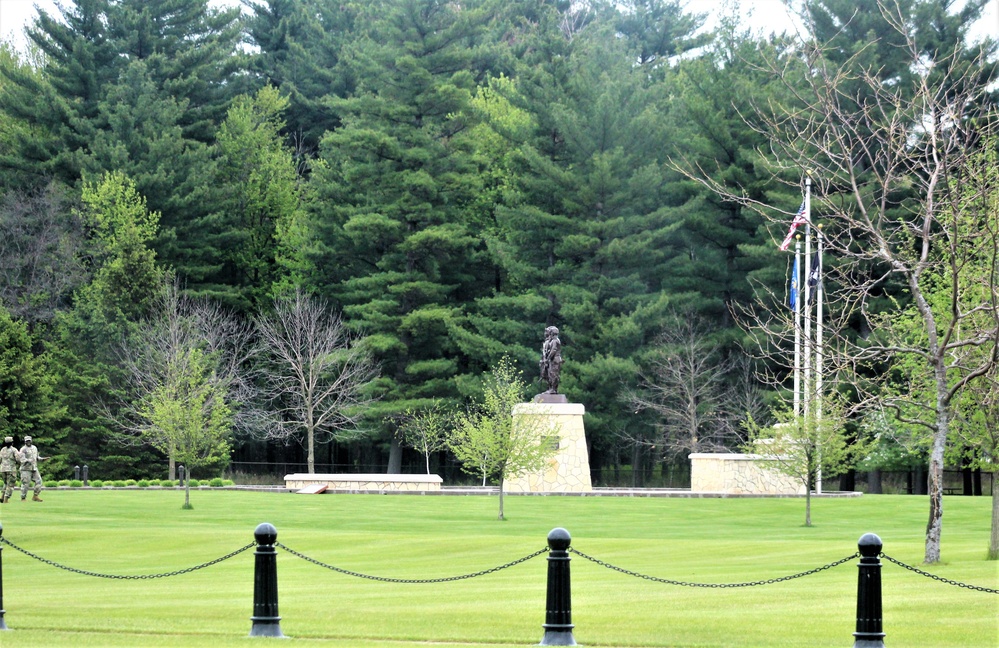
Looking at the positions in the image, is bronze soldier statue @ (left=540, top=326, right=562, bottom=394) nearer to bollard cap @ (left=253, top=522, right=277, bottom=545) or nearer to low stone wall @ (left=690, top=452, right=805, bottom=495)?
low stone wall @ (left=690, top=452, right=805, bottom=495)

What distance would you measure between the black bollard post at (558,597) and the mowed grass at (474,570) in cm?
55

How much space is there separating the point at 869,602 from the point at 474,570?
9.93 meters

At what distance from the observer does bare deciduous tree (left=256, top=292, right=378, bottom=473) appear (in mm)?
54219

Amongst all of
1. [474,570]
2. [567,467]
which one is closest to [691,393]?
[567,467]

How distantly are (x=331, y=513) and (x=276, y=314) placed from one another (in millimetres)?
27193

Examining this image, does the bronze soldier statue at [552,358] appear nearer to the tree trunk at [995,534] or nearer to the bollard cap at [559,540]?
the tree trunk at [995,534]

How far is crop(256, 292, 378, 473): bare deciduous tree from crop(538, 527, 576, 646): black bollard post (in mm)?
41460

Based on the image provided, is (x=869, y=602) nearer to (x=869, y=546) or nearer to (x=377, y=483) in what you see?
(x=869, y=546)

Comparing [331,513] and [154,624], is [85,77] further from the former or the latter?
[154,624]

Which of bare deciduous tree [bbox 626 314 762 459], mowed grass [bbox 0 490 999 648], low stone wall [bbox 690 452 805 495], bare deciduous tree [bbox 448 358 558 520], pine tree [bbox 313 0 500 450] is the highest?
pine tree [bbox 313 0 500 450]

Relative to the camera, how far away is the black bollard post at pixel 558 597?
12258mm

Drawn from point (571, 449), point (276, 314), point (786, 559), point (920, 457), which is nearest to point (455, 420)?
point (571, 449)

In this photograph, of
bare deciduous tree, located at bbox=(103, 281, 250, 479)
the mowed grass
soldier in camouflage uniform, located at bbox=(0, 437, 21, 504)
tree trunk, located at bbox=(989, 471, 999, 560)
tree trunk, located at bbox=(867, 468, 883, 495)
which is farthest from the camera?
tree trunk, located at bbox=(867, 468, 883, 495)

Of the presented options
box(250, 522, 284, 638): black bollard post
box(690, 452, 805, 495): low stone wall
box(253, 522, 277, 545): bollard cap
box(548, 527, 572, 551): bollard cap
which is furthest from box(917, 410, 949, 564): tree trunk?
box(690, 452, 805, 495): low stone wall
